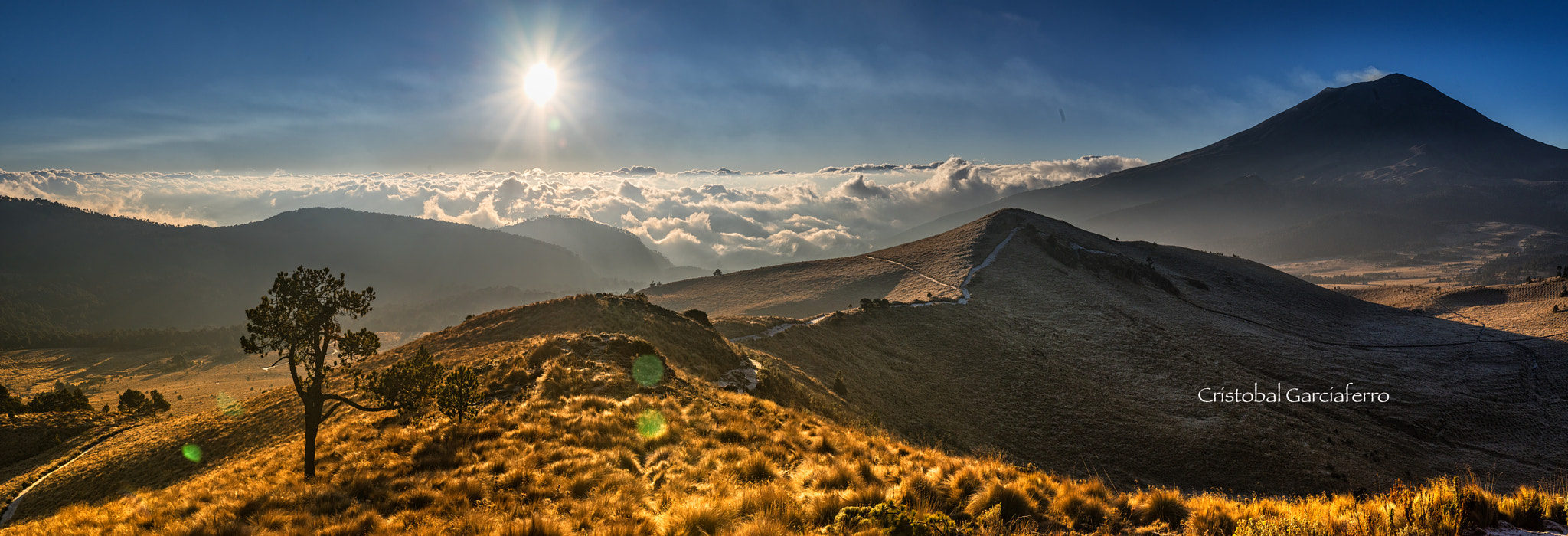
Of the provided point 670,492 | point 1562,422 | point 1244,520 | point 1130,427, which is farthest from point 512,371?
point 1562,422

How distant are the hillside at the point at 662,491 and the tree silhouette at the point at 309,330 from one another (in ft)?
4.57

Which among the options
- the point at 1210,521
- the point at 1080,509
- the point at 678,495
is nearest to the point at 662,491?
the point at 678,495

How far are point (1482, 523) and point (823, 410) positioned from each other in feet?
58.2

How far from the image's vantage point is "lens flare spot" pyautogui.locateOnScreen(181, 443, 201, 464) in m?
19.9

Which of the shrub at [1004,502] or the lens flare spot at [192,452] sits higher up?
the shrub at [1004,502]

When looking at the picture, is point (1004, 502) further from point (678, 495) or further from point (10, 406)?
point (10, 406)

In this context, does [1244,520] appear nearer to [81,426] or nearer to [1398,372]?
[81,426]

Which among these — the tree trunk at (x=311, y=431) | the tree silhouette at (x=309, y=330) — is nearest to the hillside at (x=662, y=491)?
the tree trunk at (x=311, y=431)

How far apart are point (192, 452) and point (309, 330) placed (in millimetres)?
15557

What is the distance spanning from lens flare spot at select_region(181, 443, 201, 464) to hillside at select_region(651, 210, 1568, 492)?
25.3 m

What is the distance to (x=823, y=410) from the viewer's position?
75.4 ft

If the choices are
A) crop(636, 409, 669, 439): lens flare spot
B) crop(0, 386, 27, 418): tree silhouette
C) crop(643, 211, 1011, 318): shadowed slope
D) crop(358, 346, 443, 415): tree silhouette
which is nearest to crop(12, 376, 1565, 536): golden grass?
crop(636, 409, 669, 439): lens flare spot

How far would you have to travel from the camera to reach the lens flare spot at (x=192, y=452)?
65.4 feet

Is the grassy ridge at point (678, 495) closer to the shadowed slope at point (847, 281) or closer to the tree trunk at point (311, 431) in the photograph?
the tree trunk at point (311, 431)
